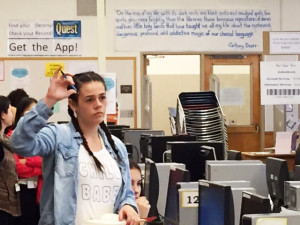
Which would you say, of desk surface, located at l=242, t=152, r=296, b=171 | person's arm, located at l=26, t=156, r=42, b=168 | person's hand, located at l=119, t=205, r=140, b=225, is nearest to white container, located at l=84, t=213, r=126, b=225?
person's hand, located at l=119, t=205, r=140, b=225

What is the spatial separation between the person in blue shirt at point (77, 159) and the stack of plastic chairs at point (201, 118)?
476 centimetres

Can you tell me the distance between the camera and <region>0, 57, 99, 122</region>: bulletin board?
36.6 ft

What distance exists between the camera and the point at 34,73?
36.7 feet

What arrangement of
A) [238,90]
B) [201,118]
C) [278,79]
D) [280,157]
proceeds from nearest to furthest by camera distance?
[201,118], [280,157], [278,79], [238,90]

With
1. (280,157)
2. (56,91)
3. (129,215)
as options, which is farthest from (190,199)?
(280,157)

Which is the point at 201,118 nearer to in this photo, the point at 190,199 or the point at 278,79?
the point at 278,79

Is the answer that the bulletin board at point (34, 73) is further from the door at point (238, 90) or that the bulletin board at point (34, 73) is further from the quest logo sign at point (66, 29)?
the door at point (238, 90)

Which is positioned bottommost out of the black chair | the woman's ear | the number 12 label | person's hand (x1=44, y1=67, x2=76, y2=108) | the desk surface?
the desk surface

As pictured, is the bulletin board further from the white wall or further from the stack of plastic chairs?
the stack of plastic chairs

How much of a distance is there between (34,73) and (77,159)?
8.63 meters

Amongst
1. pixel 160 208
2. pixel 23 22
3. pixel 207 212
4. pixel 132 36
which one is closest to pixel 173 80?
pixel 132 36

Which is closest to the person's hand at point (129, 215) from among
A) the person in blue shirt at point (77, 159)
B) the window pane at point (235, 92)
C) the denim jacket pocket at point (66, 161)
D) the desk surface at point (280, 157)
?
the person in blue shirt at point (77, 159)

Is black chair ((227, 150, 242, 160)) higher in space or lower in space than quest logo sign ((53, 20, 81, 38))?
lower

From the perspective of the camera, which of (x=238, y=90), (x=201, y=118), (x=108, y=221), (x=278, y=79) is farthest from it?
(x=238, y=90)
